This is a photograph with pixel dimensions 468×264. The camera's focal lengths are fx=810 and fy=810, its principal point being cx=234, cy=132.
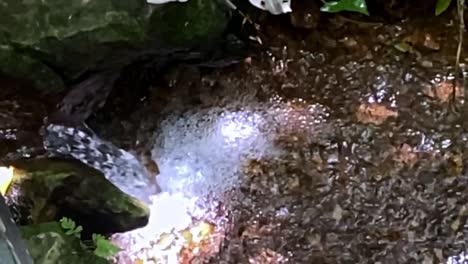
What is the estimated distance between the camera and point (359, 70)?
271 centimetres

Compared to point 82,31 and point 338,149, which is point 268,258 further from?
point 82,31

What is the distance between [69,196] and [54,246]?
0.28m

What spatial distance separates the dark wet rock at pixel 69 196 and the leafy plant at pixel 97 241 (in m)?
0.07

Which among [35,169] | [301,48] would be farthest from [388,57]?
[35,169]

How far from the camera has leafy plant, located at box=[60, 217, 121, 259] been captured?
2160 millimetres

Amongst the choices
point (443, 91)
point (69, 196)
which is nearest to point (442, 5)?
point (443, 91)

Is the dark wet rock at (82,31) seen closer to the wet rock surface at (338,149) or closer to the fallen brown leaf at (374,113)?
the wet rock surface at (338,149)

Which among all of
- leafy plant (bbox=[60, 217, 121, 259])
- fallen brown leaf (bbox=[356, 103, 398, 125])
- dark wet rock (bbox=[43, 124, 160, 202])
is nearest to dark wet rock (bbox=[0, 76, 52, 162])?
dark wet rock (bbox=[43, 124, 160, 202])

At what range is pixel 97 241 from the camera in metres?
2.23

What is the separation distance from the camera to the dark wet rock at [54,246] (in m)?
2.02

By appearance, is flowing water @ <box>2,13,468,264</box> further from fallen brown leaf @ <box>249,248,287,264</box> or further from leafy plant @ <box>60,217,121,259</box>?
leafy plant @ <box>60,217,121,259</box>

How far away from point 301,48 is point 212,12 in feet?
1.31

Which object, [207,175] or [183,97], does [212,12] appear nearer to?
[183,97]

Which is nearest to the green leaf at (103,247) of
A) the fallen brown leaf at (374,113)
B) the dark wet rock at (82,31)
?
the dark wet rock at (82,31)
